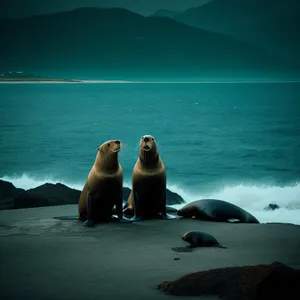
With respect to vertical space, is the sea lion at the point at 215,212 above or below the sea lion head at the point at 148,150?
below

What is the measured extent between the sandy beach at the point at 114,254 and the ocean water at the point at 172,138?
190 inches

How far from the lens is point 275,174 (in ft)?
36.0

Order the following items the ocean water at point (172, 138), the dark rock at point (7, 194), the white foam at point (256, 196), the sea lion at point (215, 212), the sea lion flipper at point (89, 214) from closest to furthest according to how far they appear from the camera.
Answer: the sea lion flipper at point (89, 214) < the sea lion at point (215, 212) < the dark rock at point (7, 194) < the white foam at point (256, 196) < the ocean water at point (172, 138)

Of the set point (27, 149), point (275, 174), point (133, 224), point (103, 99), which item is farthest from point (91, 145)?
point (133, 224)

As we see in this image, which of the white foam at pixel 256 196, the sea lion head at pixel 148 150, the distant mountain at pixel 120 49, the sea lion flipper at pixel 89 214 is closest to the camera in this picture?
the sea lion flipper at pixel 89 214

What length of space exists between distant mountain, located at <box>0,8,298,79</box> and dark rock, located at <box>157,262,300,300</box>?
904 cm

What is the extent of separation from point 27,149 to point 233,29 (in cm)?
486

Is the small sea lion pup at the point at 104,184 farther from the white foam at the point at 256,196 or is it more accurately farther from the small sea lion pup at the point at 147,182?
the white foam at the point at 256,196

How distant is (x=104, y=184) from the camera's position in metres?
5.41

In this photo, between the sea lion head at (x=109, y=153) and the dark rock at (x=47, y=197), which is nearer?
the sea lion head at (x=109, y=153)

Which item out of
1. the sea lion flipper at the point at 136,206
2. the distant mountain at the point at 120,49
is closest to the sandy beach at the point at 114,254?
the sea lion flipper at the point at 136,206

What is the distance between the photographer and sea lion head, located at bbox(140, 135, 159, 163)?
18.1ft

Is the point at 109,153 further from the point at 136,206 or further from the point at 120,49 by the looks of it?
the point at 120,49

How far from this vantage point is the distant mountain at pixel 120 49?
11898 millimetres
